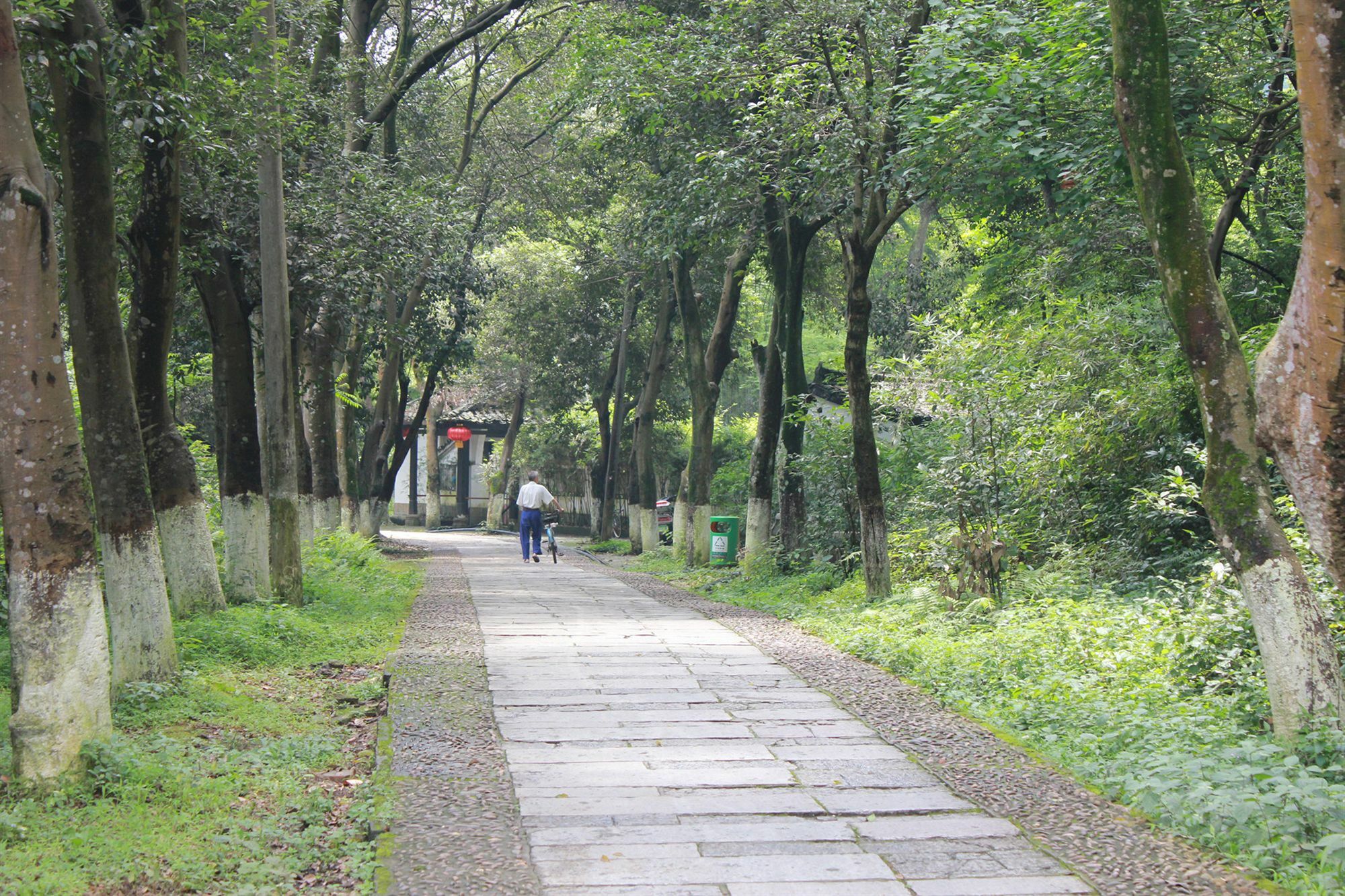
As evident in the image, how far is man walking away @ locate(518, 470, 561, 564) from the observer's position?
20.9 m

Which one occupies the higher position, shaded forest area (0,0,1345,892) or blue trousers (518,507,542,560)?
shaded forest area (0,0,1345,892)

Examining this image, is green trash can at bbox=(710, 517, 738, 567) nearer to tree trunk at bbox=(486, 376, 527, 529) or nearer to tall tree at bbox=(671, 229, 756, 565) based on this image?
tall tree at bbox=(671, 229, 756, 565)

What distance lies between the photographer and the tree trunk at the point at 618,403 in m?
26.8

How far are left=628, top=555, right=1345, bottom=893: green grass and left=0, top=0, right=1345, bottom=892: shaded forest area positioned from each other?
3 cm

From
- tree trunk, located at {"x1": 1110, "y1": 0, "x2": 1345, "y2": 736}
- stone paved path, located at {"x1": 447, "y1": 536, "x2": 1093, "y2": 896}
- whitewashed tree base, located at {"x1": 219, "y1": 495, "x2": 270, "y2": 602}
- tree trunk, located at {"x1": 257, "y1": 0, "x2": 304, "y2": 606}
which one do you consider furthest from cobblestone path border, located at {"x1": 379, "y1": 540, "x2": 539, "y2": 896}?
tree trunk, located at {"x1": 1110, "y1": 0, "x2": 1345, "y2": 736}

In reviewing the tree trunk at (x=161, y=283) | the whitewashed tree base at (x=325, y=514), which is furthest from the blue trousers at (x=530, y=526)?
the tree trunk at (x=161, y=283)

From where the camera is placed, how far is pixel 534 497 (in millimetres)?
20938

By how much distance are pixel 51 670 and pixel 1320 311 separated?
5722 mm

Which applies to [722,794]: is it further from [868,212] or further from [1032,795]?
[868,212]

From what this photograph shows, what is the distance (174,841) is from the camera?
4520 mm

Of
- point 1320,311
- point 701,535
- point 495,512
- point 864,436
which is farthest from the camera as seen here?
point 495,512

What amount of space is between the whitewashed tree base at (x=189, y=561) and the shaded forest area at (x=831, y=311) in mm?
40

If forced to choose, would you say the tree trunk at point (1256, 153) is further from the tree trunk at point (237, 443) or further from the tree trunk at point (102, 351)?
the tree trunk at point (237, 443)

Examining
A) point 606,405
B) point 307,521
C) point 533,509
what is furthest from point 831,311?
point 307,521
